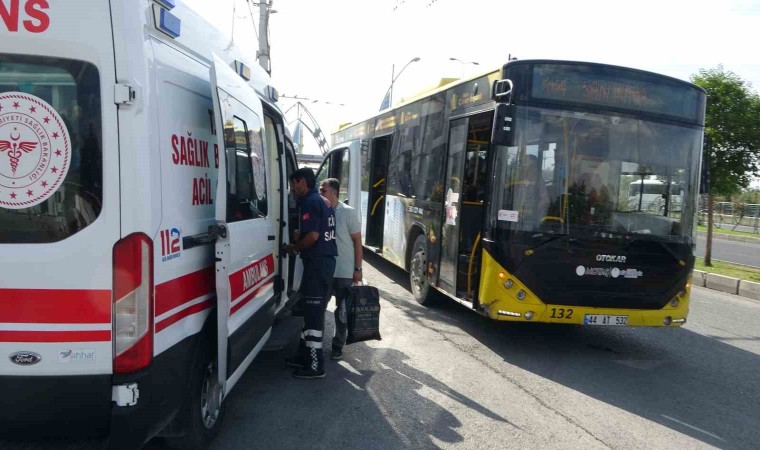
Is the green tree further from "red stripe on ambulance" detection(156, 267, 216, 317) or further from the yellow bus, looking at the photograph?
"red stripe on ambulance" detection(156, 267, 216, 317)

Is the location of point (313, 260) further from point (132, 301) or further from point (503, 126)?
point (132, 301)

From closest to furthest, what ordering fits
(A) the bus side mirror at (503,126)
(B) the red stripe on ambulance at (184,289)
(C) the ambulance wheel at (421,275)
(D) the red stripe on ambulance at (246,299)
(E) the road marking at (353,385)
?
(B) the red stripe on ambulance at (184,289) < (D) the red stripe on ambulance at (246,299) < (E) the road marking at (353,385) < (A) the bus side mirror at (503,126) < (C) the ambulance wheel at (421,275)

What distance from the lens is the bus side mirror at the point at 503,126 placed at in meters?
6.03

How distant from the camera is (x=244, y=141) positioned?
412 cm

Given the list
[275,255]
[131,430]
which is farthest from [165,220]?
[275,255]

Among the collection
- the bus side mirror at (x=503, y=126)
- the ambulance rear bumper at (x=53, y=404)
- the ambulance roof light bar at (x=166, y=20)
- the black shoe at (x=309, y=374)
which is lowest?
the black shoe at (x=309, y=374)

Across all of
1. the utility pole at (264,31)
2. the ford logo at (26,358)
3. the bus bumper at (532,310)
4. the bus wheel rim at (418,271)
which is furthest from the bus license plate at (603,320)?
the utility pole at (264,31)

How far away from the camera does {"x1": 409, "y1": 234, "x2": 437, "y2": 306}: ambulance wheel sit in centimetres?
859

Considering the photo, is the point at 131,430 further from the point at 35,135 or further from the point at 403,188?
the point at 403,188

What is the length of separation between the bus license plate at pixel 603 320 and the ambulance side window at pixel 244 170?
366cm

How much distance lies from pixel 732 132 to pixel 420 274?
8.31 meters

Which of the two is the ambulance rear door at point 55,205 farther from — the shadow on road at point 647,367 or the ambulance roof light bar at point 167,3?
the shadow on road at point 647,367

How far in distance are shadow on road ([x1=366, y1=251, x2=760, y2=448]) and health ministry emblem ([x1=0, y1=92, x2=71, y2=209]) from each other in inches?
183

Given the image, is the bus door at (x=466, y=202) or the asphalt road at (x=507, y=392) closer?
the asphalt road at (x=507, y=392)
